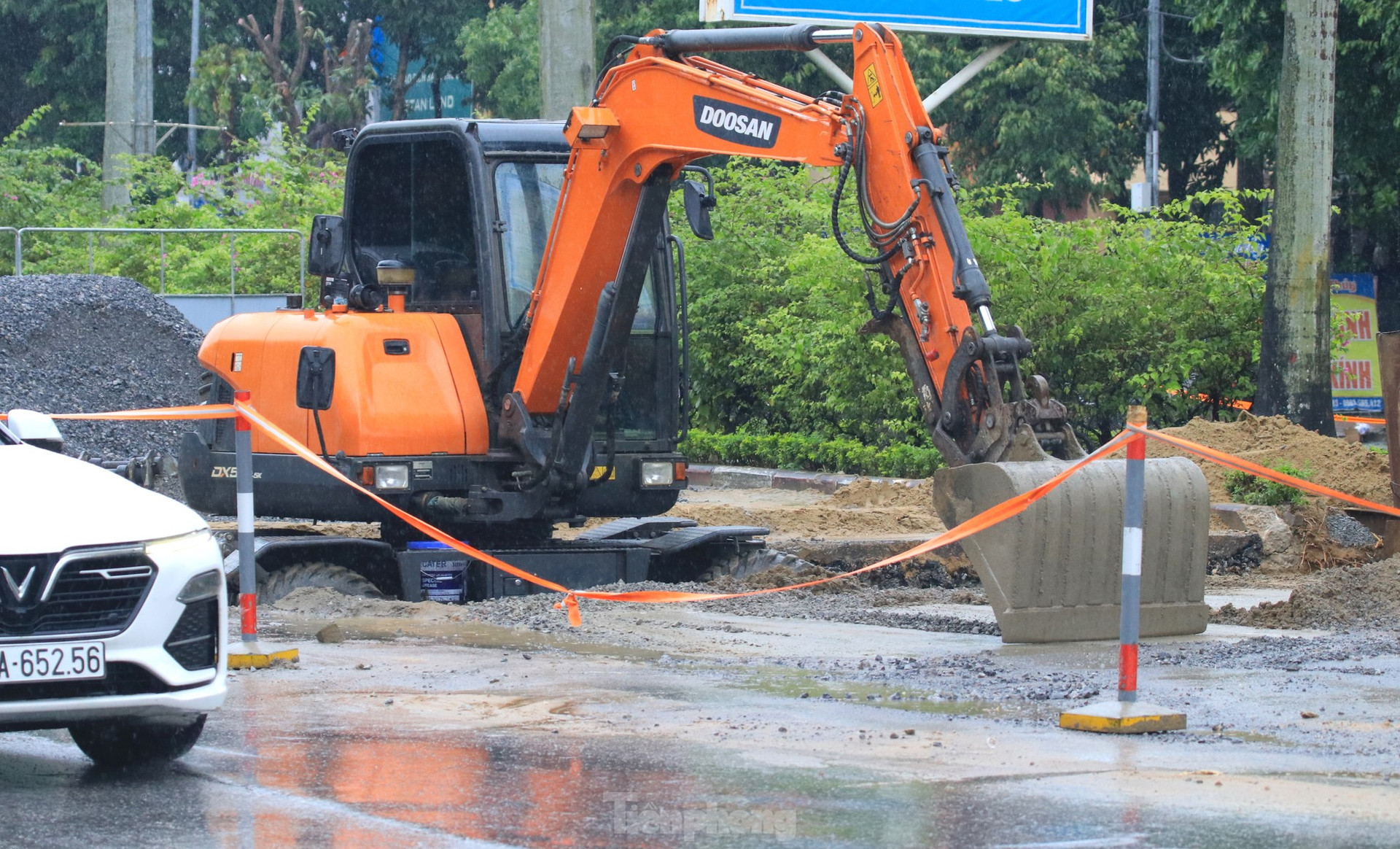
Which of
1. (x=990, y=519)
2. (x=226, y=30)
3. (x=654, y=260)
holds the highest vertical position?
(x=226, y=30)

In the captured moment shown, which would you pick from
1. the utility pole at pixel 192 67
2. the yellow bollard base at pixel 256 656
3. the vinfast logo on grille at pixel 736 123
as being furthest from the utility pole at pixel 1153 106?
the yellow bollard base at pixel 256 656

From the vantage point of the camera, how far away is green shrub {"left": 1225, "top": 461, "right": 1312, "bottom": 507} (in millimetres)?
14578

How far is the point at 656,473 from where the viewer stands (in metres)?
12.3

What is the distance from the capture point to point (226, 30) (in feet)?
160

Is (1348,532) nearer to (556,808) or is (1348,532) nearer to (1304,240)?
(1304,240)

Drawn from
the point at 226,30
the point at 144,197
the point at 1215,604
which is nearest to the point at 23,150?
the point at 144,197

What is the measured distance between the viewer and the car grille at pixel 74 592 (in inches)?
231

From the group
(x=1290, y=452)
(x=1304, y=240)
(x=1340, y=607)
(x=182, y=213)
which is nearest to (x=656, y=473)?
(x=1340, y=607)

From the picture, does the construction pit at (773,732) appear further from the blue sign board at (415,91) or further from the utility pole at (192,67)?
the blue sign board at (415,91)

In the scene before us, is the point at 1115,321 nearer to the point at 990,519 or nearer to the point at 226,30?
the point at 990,519

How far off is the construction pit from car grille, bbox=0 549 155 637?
0.59 meters

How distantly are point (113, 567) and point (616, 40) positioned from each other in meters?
6.10

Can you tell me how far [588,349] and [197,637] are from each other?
5.24 metres

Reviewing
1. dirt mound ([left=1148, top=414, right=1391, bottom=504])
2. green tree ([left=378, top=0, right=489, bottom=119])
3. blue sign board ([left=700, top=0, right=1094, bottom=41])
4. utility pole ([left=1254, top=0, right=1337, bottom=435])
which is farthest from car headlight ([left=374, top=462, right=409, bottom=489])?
green tree ([left=378, top=0, right=489, bottom=119])
